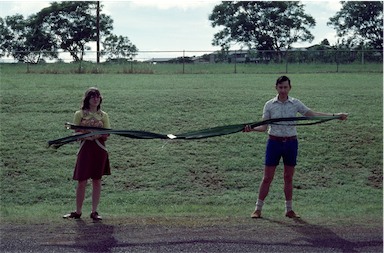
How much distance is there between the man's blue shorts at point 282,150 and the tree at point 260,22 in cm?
3644

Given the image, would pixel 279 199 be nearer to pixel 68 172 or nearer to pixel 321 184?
pixel 321 184

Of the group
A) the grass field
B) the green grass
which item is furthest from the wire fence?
the grass field

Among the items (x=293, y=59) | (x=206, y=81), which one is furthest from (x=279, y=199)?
(x=293, y=59)

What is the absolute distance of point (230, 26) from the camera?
45.2 m

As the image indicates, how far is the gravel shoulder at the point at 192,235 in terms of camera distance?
6141 mm

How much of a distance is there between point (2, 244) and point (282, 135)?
3257mm

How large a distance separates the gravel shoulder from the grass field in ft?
2.27

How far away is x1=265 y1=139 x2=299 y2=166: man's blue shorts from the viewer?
7.36 m

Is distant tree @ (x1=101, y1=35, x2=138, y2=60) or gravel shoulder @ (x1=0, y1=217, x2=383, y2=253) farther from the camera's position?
distant tree @ (x1=101, y1=35, x2=138, y2=60)

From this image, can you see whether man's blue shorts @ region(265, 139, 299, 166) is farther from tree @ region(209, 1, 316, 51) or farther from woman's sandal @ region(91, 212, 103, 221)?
tree @ region(209, 1, 316, 51)

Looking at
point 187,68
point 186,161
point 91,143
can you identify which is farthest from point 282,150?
point 187,68

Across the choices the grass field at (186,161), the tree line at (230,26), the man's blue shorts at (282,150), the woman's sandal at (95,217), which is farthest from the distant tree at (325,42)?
the woman's sandal at (95,217)

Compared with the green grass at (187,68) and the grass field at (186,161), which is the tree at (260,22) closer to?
the green grass at (187,68)

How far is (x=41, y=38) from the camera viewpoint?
134 feet
